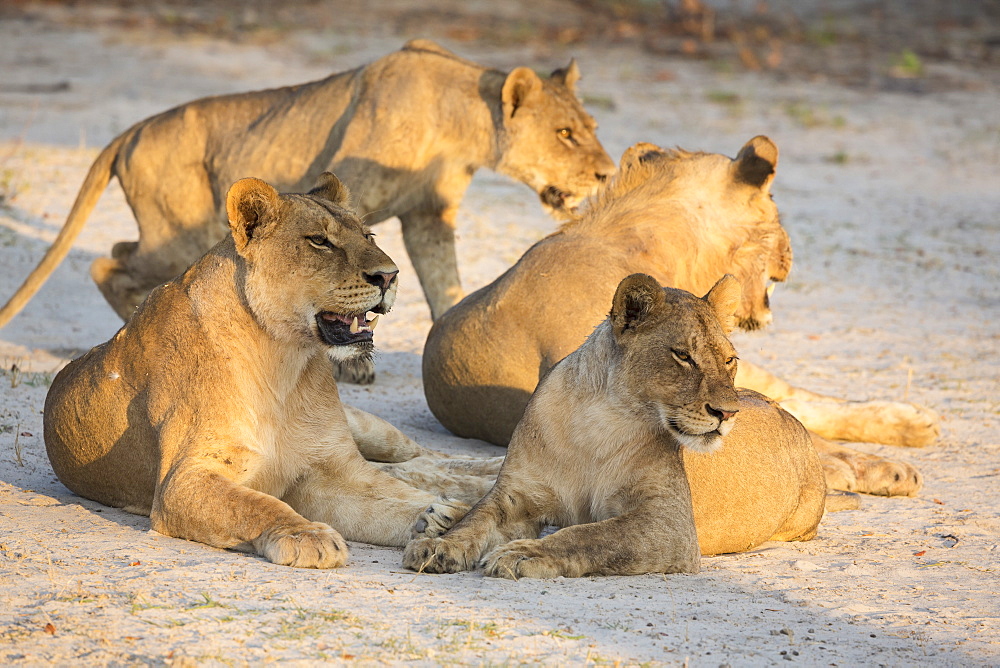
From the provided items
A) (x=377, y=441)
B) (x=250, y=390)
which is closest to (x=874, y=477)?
(x=377, y=441)

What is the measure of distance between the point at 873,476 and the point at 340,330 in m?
2.33

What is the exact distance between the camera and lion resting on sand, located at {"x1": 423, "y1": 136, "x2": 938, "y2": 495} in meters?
5.50

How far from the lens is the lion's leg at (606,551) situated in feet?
12.6

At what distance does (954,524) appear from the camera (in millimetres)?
4949

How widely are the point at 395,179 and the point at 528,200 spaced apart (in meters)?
4.76

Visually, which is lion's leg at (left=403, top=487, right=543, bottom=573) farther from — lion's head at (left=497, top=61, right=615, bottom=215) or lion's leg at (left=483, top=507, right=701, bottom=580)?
lion's head at (left=497, top=61, right=615, bottom=215)

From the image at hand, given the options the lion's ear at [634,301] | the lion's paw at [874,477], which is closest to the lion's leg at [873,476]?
the lion's paw at [874,477]

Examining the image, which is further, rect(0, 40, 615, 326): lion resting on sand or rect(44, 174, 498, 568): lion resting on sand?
rect(0, 40, 615, 326): lion resting on sand

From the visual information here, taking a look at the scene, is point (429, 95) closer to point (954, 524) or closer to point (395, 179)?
point (395, 179)

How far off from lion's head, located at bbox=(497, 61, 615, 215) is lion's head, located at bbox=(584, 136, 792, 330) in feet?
4.69

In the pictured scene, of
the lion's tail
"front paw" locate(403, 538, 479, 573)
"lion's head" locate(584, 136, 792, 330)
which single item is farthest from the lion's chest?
the lion's tail

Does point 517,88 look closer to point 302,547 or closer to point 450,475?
point 450,475

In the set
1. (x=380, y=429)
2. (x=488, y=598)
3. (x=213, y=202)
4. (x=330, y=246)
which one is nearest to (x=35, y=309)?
(x=213, y=202)

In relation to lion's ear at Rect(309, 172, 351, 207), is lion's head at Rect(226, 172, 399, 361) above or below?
below
